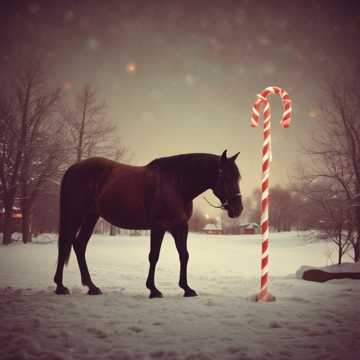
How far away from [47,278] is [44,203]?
30.1 metres

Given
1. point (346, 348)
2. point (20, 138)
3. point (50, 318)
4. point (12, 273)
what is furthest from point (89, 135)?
point (346, 348)

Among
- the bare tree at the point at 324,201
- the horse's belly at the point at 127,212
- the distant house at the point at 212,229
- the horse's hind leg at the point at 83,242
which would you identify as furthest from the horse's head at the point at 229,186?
the distant house at the point at 212,229

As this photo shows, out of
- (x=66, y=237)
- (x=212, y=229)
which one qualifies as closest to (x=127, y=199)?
(x=66, y=237)

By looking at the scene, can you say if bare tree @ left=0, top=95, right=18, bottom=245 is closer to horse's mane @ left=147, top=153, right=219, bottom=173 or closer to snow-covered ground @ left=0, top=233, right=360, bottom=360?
snow-covered ground @ left=0, top=233, right=360, bottom=360

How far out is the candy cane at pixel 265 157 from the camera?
489 centimetres

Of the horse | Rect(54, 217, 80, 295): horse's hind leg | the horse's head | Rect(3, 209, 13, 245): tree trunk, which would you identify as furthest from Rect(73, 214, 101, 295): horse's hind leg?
Rect(3, 209, 13, 245): tree trunk

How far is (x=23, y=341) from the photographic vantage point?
2.85 meters

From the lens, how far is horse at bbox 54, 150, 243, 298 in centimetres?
487

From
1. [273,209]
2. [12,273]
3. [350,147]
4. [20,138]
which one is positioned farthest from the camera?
[273,209]

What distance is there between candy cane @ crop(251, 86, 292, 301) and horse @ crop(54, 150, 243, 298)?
551 millimetres

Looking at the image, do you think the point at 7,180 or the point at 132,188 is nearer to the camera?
the point at 132,188

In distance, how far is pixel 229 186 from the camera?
481 cm

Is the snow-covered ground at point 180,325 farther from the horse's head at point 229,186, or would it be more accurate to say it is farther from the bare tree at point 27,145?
the bare tree at point 27,145

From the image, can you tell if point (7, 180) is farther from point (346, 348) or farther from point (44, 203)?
point (346, 348)
